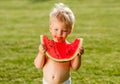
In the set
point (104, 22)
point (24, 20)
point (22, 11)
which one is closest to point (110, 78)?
point (104, 22)

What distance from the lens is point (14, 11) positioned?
55.7ft

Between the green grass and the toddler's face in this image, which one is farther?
the green grass

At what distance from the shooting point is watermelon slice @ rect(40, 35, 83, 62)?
413 cm

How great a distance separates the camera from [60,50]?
13.7 ft

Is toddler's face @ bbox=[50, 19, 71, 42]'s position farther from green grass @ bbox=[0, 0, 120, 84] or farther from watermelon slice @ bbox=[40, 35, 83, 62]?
green grass @ bbox=[0, 0, 120, 84]

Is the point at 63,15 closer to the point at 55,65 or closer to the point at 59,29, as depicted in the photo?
the point at 59,29

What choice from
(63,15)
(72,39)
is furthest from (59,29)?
(72,39)

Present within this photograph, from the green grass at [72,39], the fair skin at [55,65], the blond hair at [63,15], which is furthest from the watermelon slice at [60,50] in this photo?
the green grass at [72,39]

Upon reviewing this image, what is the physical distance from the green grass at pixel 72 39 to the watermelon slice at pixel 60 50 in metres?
1.70

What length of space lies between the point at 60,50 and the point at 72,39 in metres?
5.55

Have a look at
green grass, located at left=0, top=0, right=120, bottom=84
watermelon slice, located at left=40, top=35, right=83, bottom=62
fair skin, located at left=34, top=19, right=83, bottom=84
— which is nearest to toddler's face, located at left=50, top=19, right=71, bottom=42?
fair skin, located at left=34, top=19, right=83, bottom=84

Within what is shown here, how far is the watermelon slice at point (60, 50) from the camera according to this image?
4133mm

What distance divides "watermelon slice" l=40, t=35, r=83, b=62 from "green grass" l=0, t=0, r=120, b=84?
5.57ft

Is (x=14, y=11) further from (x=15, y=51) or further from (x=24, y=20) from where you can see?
(x=15, y=51)
